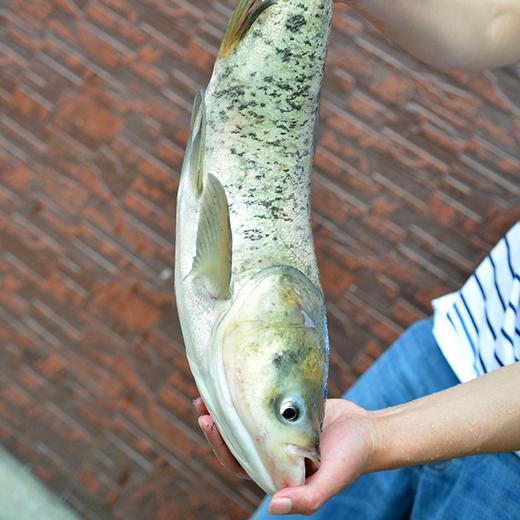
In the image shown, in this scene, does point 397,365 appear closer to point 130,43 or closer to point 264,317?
point 264,317

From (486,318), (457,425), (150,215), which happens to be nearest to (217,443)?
(457,425)

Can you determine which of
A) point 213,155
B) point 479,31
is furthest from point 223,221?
point 479,31

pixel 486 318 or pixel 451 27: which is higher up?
pixel 451 27

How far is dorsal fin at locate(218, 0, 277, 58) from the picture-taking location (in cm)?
144

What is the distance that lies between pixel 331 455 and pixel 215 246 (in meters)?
0.39

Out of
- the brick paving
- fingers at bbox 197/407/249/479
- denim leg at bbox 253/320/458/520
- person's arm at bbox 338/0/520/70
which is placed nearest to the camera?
fingers at bbox 197/407/249/479

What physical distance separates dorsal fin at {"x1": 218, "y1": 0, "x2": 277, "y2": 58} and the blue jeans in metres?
0.84

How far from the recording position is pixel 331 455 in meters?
1.41

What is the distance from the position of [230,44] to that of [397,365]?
2.80ft

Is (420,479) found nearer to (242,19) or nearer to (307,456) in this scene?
(307,456)

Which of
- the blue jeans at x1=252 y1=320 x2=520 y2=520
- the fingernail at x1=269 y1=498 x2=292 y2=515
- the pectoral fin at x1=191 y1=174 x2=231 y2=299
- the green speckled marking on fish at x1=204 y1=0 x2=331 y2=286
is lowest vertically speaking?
the blue jeans at x1=252 y1=320 x2=520 y2=520

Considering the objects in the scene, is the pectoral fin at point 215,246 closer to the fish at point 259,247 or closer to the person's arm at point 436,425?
the fish at point 259,247

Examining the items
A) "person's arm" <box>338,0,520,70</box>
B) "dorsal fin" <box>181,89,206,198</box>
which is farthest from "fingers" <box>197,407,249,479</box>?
"person's arm" <box>338,0,520,70</box>

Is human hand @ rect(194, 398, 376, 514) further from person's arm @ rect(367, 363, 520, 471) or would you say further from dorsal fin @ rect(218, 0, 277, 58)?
dorsal fin @ rect(218, 0, 277, 58)
